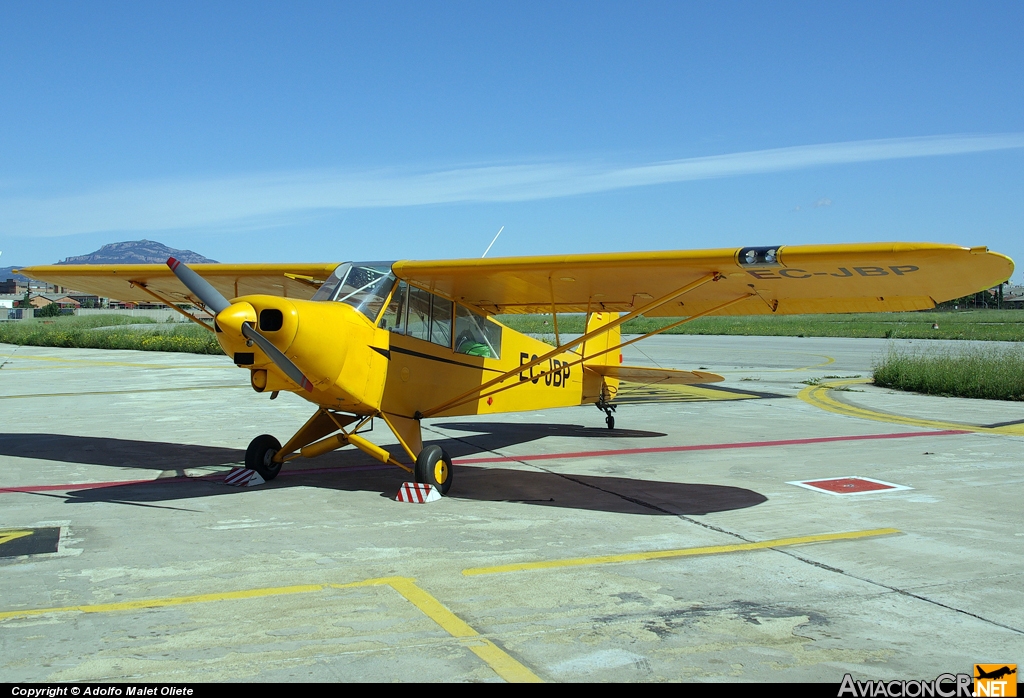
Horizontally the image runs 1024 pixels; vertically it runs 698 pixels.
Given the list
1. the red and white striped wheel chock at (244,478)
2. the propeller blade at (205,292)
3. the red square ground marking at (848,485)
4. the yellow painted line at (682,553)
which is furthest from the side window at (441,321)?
the red square ground marking at (848,485)

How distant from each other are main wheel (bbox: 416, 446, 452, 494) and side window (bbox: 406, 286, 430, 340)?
1347mm

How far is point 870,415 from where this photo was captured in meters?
15.3

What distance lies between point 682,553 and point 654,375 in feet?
22.8

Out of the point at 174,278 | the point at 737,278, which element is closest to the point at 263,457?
the point at 174,278

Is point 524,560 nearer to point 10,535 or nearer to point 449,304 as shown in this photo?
point 10,535

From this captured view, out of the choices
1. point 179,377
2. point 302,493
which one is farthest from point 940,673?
point 179,377

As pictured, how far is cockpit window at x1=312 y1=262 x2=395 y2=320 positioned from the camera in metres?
8.31

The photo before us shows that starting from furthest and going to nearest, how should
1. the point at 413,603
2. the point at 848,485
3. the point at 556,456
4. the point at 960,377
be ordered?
the point at 960,377, the point at 556,456, the point at 848,485, the point at 413,603

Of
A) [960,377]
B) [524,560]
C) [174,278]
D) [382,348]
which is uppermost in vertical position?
[174,278]

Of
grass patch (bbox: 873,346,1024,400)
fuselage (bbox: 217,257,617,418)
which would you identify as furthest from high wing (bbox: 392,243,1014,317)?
grass patch (bbox: 873,346,1024,400)

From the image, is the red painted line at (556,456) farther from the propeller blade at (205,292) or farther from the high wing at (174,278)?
the propeller blade at (205,292)

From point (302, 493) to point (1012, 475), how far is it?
8036mm

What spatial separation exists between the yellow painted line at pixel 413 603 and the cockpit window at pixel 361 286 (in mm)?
3499

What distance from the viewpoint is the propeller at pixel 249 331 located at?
6938mm
